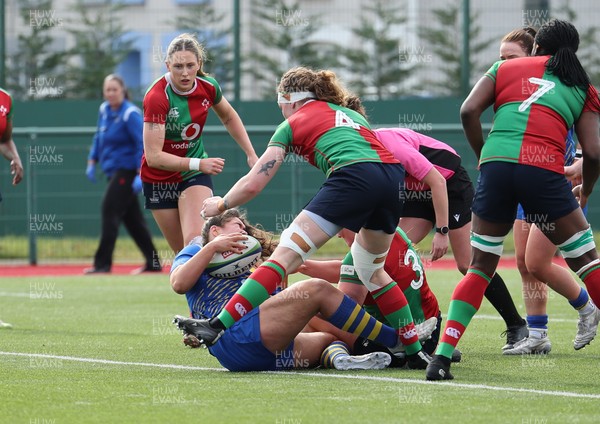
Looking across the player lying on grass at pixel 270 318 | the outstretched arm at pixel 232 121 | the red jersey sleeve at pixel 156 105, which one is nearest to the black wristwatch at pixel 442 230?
the player lying on grass at pixel 270 318

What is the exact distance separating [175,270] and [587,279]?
2.33m

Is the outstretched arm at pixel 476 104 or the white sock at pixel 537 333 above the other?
the outstretched arm at pixel 476 104

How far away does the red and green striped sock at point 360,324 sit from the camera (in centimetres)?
653

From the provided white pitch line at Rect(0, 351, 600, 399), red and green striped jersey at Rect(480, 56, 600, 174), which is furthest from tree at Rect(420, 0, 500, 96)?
red and green striped jersey at Rect(480, 56, 600, 174)

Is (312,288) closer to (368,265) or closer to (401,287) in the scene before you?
(368,265)

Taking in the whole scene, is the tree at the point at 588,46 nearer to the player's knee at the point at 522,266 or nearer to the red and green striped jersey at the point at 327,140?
the player's knee at the point at 522,266

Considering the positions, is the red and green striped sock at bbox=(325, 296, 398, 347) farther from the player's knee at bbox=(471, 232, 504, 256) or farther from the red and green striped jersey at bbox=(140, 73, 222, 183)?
the red and green striped jersey at bbox=(140, 73, 222, 183)

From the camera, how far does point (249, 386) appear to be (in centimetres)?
605

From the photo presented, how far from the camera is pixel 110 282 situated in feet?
45.4

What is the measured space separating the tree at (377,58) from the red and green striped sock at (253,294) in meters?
13.1

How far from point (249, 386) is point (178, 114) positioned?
290 centimetres

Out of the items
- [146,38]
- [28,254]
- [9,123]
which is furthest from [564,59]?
[146,38]

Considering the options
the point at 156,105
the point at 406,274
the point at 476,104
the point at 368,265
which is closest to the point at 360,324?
the point at 368,265

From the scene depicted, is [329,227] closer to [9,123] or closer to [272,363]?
[272,363]
